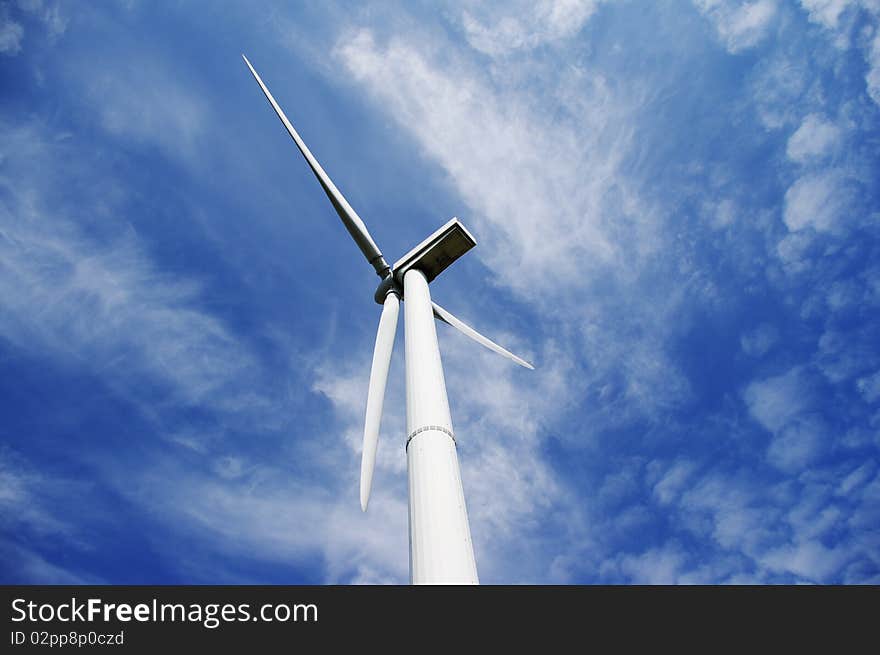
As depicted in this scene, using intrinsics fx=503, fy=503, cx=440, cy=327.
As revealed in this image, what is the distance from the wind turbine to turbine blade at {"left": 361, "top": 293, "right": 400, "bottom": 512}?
33mm

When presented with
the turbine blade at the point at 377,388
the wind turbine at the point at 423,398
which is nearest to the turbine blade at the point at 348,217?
the wind turbine at the point at 423,398

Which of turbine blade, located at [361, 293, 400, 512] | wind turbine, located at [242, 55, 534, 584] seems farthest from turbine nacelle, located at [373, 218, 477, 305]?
turbine blade, located at [361, 293, 400, 512]

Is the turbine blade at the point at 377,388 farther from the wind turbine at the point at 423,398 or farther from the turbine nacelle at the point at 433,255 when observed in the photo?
the turbine nacelle at the point at 433,255

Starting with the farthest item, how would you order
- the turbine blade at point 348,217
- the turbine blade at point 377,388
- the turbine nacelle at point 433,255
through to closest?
the turbine blade at point 348,217, the turbine nacelle at point 433,255, the turbine blade at point 377,388

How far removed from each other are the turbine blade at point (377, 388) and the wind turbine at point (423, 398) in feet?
0.11

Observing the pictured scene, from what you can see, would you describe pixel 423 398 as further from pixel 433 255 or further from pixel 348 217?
pixel 348 217

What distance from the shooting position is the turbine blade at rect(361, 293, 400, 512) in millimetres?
17078

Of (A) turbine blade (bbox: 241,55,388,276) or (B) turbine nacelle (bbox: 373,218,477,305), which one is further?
(A) turbine blade (bbox: 241,55,388,276)

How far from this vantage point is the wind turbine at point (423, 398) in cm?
1098

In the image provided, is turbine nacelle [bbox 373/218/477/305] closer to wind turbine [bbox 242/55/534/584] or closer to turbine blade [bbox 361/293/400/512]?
wind turbine [bbox 242/55/534/584]

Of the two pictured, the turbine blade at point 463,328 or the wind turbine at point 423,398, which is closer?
the wind turbine at point 423,398

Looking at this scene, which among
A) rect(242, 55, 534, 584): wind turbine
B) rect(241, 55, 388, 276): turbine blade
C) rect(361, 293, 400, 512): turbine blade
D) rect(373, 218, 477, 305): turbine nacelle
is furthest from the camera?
rect(241, 55, 388, 276): turbine blade
